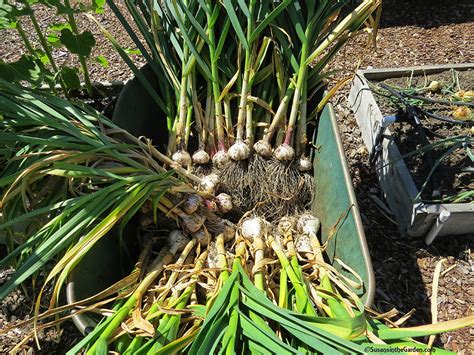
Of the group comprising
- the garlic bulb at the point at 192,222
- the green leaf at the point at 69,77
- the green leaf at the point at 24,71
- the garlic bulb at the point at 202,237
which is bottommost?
the garlic bulb at the point at 202,237

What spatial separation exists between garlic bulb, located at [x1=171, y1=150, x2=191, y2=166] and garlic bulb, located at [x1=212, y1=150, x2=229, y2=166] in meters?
0.09

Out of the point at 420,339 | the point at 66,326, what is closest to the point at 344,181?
the point at 420,339

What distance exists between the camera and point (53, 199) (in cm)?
112

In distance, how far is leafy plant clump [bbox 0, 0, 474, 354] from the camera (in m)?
0.94

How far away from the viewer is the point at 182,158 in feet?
4.52

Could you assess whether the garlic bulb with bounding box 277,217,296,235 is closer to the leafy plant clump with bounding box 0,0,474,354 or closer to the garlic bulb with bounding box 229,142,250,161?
the leafy plant clump with bounding box 0,0,474,354

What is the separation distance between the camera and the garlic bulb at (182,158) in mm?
1377

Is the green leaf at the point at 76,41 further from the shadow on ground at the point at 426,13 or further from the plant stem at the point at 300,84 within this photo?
the shadow on ground at the point at 426,13

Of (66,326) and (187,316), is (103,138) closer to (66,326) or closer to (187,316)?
(187,316)

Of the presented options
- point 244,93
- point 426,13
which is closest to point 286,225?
point 244,93

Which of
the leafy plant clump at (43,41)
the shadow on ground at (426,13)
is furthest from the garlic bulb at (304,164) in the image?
the shadow on ground at (426,13)

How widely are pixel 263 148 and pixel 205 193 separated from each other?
0.84ft

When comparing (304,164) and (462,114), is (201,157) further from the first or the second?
(462,114)

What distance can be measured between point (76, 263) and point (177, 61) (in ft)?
2.51
